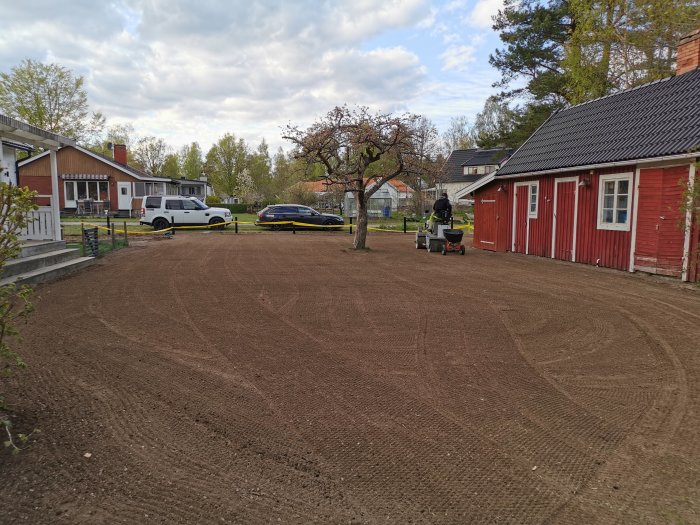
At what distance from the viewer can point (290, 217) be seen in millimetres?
29703

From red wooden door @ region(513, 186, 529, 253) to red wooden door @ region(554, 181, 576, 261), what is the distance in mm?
1833

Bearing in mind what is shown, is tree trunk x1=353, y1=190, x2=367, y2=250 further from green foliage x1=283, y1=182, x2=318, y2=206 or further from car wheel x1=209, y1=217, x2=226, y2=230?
green foliage x1=283, y1=182, x2=318, y2=206

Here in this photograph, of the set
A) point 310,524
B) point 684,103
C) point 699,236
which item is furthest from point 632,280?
point 310,524

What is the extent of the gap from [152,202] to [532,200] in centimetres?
2055

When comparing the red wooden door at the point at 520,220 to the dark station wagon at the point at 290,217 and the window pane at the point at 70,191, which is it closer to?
the dark station wagon at the point at 290,217

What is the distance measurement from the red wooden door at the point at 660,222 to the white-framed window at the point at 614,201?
48 centimetres

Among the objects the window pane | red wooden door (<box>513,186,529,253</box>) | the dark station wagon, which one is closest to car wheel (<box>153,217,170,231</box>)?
the dark station wagon

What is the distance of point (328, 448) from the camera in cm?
362

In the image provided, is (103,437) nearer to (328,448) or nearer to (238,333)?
(328,448)

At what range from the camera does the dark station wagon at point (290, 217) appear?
2941 centimetres

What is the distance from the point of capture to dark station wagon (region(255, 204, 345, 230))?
2941cm

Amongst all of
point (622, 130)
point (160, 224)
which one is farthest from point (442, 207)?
point (160, 224)

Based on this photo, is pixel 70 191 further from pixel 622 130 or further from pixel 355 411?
pixel 355 411

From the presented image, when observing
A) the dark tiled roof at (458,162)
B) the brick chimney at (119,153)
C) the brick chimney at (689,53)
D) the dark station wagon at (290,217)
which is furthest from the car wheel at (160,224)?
the dark tiled roof at (458,162)
